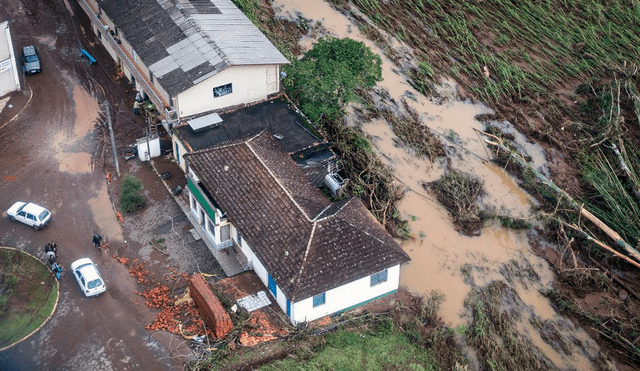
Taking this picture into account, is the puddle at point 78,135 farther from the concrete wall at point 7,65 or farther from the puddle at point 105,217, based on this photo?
the concrete wall at point 7,65

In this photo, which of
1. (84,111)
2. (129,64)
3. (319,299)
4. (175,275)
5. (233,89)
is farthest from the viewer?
(129,64)

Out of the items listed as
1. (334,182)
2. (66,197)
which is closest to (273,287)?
(334,182)

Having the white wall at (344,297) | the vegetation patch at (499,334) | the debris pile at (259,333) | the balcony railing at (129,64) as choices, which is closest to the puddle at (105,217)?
the balcony railing at (129,64)

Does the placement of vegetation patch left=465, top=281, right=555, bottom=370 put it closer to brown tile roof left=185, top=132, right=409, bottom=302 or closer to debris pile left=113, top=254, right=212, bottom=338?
brown tile roof left=185, top=132, right=409, bottom=302

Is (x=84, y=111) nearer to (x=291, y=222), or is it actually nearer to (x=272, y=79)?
(x=272, y=79)

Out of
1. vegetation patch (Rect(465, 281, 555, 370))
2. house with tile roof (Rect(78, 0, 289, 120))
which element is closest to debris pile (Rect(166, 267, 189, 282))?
house with tile roof (Rect(78, 0, 289, 120))

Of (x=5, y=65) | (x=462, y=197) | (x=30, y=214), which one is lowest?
(x=462, y=197)

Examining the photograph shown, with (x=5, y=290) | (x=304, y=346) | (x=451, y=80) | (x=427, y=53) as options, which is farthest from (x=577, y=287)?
(x=5, y=290)
